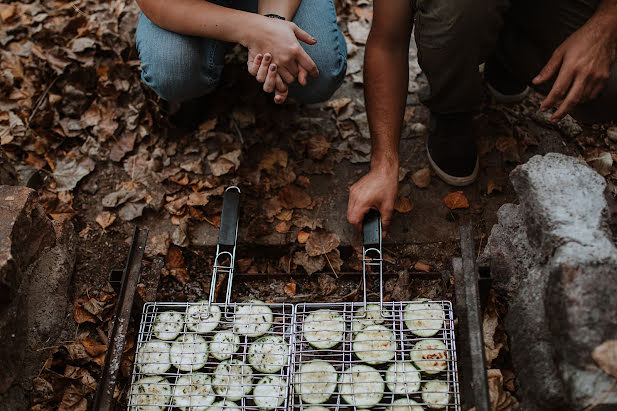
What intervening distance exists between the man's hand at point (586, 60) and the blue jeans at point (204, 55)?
120 cm

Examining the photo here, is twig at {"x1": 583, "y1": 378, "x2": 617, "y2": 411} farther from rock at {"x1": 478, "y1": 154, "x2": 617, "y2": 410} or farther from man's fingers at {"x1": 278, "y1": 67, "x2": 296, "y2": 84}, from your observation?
man's fingers at {"x1": 278, "y1": 67, "x2": 296, "y2": 84}

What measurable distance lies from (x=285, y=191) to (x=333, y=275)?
2.17 feet

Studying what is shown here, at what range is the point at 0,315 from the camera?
2.22 m

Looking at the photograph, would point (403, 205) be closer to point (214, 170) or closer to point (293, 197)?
point (293, 197)

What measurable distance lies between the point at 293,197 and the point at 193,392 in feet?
4.46

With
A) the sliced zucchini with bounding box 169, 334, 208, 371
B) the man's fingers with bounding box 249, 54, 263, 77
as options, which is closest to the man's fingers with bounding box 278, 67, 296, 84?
the man's fingers with bounding box 249, 54, 263, 77

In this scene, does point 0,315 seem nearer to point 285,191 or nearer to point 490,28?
point 285,191

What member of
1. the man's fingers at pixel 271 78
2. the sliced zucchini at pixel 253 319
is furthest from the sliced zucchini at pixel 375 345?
the man's fingers at pixel 271 78

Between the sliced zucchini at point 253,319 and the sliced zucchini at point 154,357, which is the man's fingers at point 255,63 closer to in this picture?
the sliced zucchini at point 253,319

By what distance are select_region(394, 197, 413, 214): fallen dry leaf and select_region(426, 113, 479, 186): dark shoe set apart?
0.29m

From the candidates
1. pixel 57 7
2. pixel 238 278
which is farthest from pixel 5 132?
pixel 238 278

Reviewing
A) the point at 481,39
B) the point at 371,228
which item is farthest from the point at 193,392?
the point at 481,39

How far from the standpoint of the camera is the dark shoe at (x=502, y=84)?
3227mm

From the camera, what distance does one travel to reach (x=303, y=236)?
295cm
